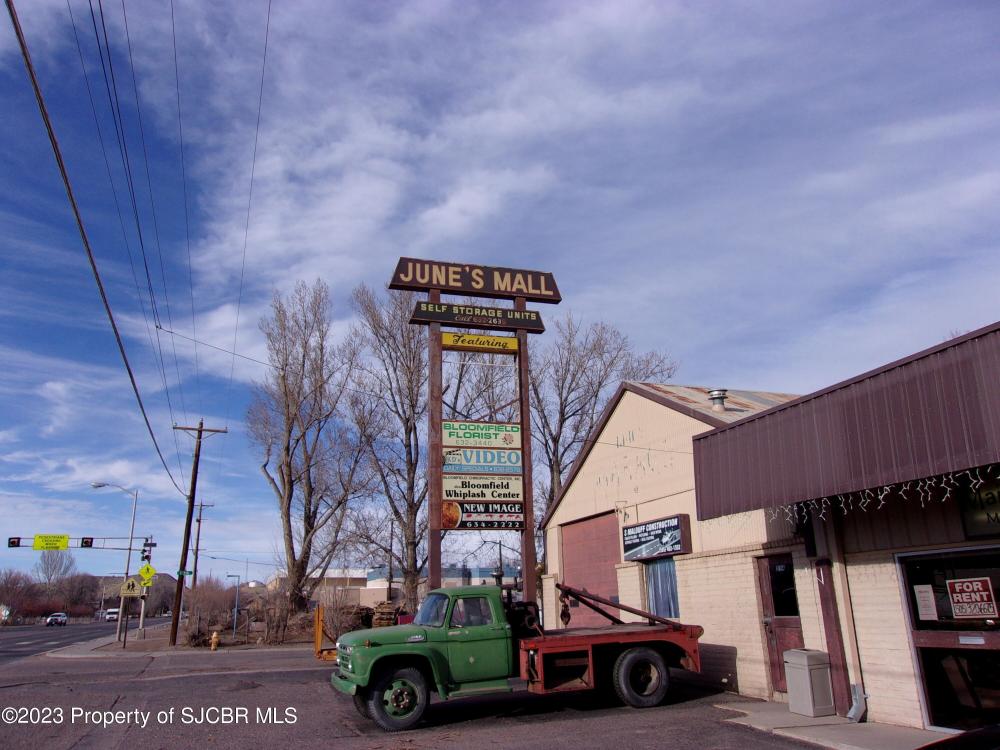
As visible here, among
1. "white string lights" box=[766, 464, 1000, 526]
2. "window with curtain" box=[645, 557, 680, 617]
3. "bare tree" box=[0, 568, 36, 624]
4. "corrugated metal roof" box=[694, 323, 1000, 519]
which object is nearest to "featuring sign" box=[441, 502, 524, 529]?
"window with curtain" box=[645, 557, 680, 617]

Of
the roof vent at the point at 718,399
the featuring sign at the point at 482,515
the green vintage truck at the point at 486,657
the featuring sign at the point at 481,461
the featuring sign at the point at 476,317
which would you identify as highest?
the featuring sign at the point at 476,317

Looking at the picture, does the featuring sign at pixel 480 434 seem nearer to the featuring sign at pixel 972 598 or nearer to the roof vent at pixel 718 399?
the roof vent at pixel 718 399

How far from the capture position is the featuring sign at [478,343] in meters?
15.5

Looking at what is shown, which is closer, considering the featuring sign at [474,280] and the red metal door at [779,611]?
the red metal door at [779,611]

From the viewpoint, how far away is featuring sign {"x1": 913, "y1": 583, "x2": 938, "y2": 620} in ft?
Result: 30.5

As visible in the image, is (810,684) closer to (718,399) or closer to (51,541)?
(718,399)

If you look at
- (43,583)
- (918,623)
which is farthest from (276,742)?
(43,583)

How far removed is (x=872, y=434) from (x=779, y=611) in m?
4.97

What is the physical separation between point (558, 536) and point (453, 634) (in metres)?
11.5

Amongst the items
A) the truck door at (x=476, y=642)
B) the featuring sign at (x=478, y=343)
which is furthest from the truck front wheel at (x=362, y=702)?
the featuring sign at (x=478, y=343)

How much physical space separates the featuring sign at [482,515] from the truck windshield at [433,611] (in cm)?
254

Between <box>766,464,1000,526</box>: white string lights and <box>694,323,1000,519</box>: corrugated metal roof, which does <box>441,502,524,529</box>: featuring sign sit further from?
<box>766,464,1000,526</box>: white string lights

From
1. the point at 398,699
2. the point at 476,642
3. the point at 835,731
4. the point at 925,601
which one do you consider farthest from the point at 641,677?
the point at 925,601

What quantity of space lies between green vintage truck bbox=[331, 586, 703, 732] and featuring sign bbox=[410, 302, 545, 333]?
243 inches
